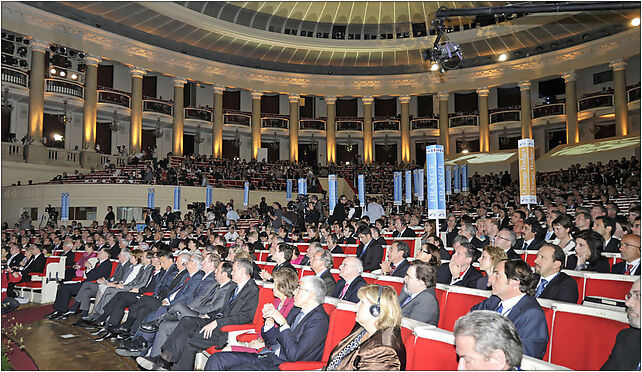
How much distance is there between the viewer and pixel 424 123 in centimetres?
3064

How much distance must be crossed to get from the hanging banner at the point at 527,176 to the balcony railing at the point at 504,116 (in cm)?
2070

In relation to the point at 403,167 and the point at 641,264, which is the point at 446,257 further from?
the point at 403,167

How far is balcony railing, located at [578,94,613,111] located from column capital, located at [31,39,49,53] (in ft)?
82.6

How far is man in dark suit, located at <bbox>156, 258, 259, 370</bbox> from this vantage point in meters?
4.51

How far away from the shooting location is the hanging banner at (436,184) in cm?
795

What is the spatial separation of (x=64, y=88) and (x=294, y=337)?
22.9 meters

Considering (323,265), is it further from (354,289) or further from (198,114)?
(198,114)

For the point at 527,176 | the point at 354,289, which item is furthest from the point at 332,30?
the point at 354,289

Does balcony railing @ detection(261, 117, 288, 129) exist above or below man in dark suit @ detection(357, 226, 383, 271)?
above

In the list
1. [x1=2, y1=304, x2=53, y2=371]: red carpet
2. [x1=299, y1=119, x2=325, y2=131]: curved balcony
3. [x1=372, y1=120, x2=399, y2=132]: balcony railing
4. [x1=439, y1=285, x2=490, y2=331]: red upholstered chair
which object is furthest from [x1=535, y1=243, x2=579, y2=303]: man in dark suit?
[x1=372, y1=120, x2=399, y2=132]: balcony railing

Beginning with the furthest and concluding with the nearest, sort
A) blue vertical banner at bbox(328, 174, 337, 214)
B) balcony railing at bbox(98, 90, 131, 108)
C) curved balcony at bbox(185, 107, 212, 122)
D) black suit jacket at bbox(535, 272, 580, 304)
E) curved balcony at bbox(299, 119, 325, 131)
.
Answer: curved balcony at bbox(299, 119, 325, 131), curved balcony at bbox(185, 107, 212, 122), balcony railing at bbox(98, 90, 131, 108), blue vertical banner at bbox(328, 174, 337, 214), black suit jacket at bbox(535, 272, 580, 304)

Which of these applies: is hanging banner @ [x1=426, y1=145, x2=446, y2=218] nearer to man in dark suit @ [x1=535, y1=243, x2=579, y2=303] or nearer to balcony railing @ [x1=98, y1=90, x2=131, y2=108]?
man in dark suit @ [x1=535, y1=243, x2=579, y2=303]

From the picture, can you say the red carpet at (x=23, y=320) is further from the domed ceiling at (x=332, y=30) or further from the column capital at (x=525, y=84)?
the column capital at (x=525, y=84)

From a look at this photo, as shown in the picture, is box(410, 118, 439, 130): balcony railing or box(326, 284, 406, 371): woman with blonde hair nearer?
box(326, 284, 406, 371): woman with blonde hair
